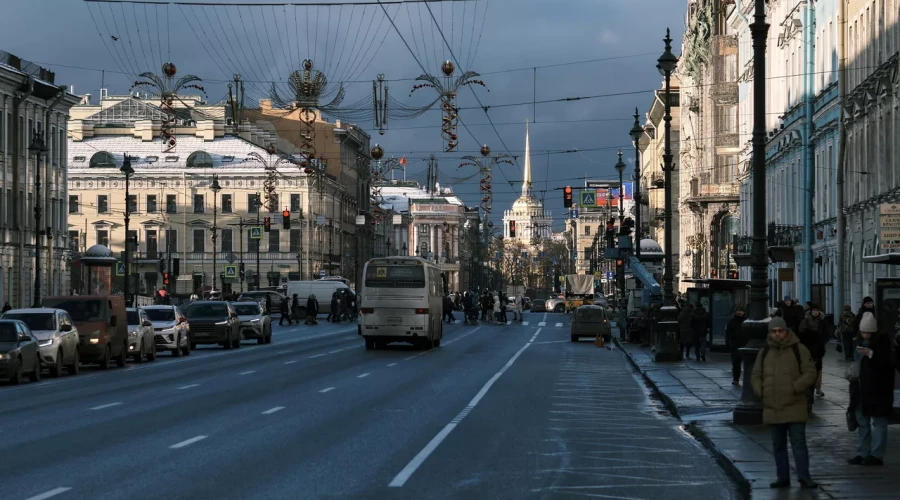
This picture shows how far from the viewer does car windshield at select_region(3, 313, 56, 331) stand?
33562mm

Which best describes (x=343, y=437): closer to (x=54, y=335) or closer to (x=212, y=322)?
(x=54, y=335)

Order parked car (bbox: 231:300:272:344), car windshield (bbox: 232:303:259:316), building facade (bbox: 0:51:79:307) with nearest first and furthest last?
parked car (bbox: 231:300:272:344) → car windshield (bbox: 232:303:259:316) → building facade (bbox: 0:51:79:307)

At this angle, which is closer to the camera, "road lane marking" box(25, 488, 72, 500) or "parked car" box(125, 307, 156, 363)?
"road lane marking" box(25, 488, 72, 500)

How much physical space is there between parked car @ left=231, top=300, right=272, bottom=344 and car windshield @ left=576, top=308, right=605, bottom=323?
511 inches

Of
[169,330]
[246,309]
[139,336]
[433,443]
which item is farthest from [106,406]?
[246,309]

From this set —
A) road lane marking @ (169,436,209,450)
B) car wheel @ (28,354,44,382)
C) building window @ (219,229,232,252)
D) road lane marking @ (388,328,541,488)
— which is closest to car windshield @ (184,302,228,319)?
car wheel @ (28,354,44,382)

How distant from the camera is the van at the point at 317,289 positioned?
96875 mm

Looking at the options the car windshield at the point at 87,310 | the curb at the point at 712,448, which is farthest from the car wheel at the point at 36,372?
the curb at the point at 712,448

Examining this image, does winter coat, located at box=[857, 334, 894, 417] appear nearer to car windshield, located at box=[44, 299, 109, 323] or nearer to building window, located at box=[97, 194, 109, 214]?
car windshield, located at box=[44, 299, 109, 323]

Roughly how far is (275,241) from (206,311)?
246ft

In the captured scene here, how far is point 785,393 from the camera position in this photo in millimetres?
12969

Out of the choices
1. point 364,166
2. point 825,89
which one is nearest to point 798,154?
point 825,89

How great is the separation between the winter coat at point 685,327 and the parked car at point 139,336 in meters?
14.7

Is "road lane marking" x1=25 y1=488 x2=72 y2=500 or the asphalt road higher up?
"road lane marking" x1=25 y1=488 x2=72 y2=500
